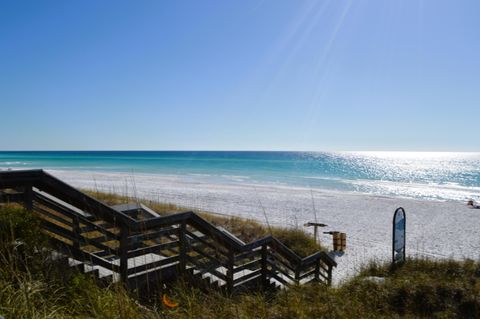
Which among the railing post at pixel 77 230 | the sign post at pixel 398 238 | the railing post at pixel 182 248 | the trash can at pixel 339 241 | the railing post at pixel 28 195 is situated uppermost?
the railing post at pixel 28 195

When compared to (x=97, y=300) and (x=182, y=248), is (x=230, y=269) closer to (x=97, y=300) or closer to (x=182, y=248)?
(x=182, y=248)

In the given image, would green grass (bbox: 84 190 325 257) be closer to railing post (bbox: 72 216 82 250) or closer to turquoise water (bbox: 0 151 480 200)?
railing post (bbox: 72 216 82 250)

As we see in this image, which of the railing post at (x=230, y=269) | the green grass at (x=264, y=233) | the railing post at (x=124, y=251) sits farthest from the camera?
the green grass at (x=264, y=233)

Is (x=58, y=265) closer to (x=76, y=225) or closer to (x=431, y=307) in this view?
(x=76, y=225)

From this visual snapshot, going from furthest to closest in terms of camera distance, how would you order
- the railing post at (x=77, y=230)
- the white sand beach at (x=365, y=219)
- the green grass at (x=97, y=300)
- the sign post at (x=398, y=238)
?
1. the white sand beach at (x=365, y=219)
2. the sign post at (x=398, y=238)
3. the railing post at (x=77, y=230)
4. the green grass at (x=97, y=300)

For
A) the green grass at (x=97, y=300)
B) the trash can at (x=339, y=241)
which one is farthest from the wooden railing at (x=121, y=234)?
the trash can at (x=339, y=241)

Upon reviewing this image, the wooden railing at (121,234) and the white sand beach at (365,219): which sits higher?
the wooden railing at (121,234)

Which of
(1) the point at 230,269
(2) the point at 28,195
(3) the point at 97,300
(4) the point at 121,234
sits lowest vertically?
(1) the point at 230,269

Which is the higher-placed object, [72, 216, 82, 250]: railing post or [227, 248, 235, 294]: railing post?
[72, 216, 82, 250]: railing post

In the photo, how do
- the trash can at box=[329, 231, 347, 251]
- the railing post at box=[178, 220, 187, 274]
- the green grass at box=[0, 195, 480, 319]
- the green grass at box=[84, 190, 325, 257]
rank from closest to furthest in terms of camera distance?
the green grass at box=[0, 195, 480, 319], the railing post at box=[178, 220, 187, 274], the green grass at box=[84, 190, 325, 257], the trash can at box=[329, 231, 347, 251]

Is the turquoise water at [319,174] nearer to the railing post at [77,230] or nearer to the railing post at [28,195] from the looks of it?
the railing post at [77,230]

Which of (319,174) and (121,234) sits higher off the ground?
(121,234)

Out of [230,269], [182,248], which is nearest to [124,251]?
[182,248]

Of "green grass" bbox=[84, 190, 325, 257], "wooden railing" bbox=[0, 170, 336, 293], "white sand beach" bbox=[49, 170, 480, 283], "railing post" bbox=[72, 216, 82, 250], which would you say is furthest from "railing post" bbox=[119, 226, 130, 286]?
"white sand beach" bbox=[49, 170, 480, 283]
